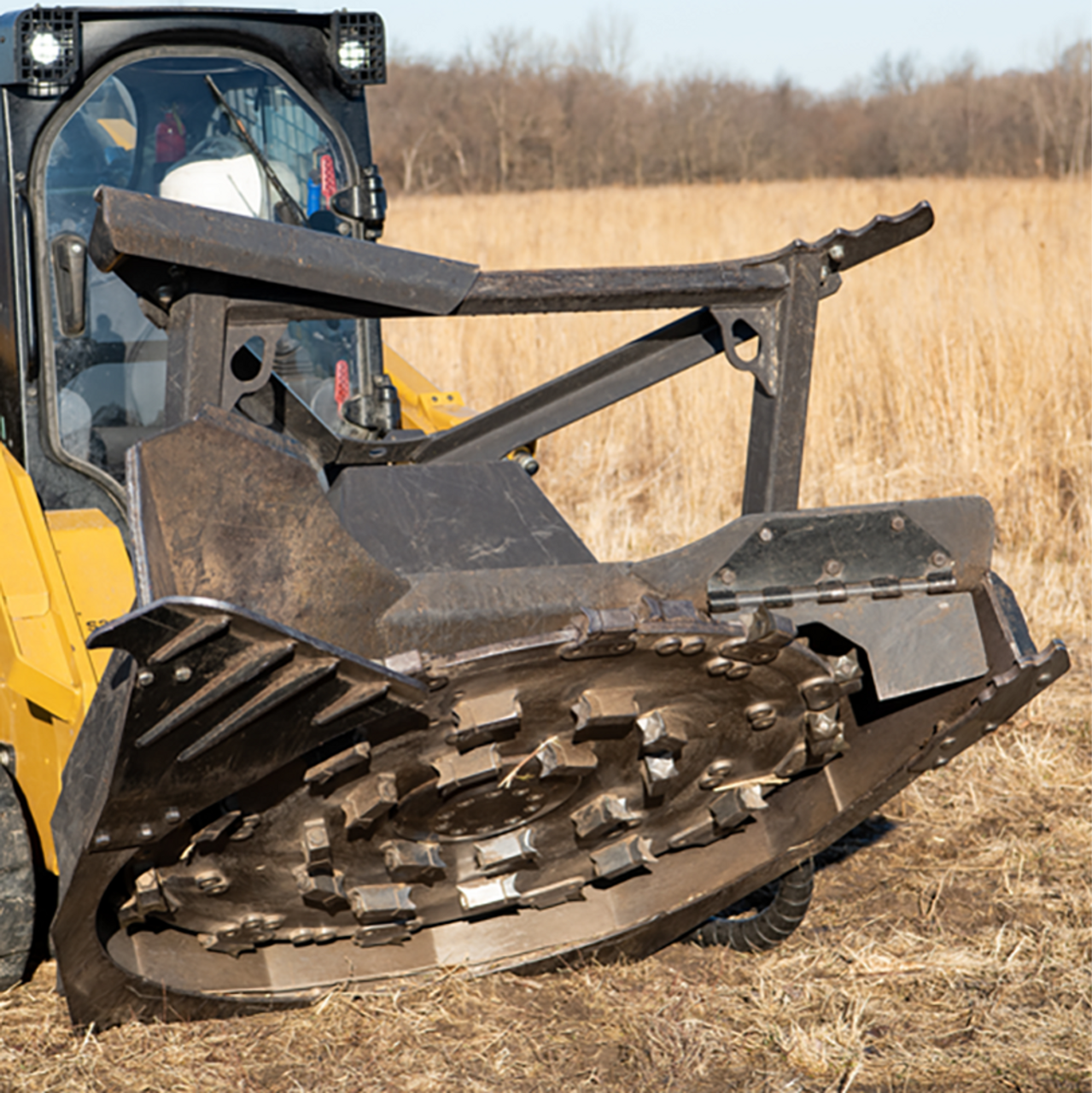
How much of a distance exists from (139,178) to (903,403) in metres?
4.77

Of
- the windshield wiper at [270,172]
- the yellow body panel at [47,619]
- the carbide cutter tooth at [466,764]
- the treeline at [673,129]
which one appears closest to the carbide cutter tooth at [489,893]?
the carbide cutter tooth at [466,764]

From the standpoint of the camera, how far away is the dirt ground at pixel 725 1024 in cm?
250

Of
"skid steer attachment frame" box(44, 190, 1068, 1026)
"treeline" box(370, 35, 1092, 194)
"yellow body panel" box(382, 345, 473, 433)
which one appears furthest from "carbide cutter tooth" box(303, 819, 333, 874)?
"treeline" box(370, 35, 1092, 194)

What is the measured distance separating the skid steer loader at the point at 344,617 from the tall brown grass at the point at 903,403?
3.07m

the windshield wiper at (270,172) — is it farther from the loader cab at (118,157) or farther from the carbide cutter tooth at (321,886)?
the carbide cutter tooth at (321,886)

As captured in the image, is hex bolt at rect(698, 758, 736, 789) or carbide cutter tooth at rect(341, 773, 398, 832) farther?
hex bolt at rect(698, 758, 736, 789)

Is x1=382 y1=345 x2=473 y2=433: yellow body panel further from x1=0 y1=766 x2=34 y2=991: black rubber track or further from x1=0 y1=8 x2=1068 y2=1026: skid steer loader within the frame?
x1=0 y1=766 x2=34 y2=991: black rubber track

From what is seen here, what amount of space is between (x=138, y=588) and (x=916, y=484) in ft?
17.1

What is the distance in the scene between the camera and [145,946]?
8.39 feet

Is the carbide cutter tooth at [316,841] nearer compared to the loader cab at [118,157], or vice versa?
the carbide cutter tooth at [316,841]

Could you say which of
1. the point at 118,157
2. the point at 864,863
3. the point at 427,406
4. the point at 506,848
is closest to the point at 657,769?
the point at 506,848

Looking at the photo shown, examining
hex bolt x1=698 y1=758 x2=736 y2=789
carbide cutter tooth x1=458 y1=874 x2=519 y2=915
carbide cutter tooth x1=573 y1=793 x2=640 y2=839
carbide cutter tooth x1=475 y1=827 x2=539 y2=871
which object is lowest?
carbide cutter tooth x1=458 y1=874 x2=519 y2=915

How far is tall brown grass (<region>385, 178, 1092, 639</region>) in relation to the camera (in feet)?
21.0

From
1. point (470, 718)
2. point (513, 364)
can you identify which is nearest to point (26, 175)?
point (470, 718)
